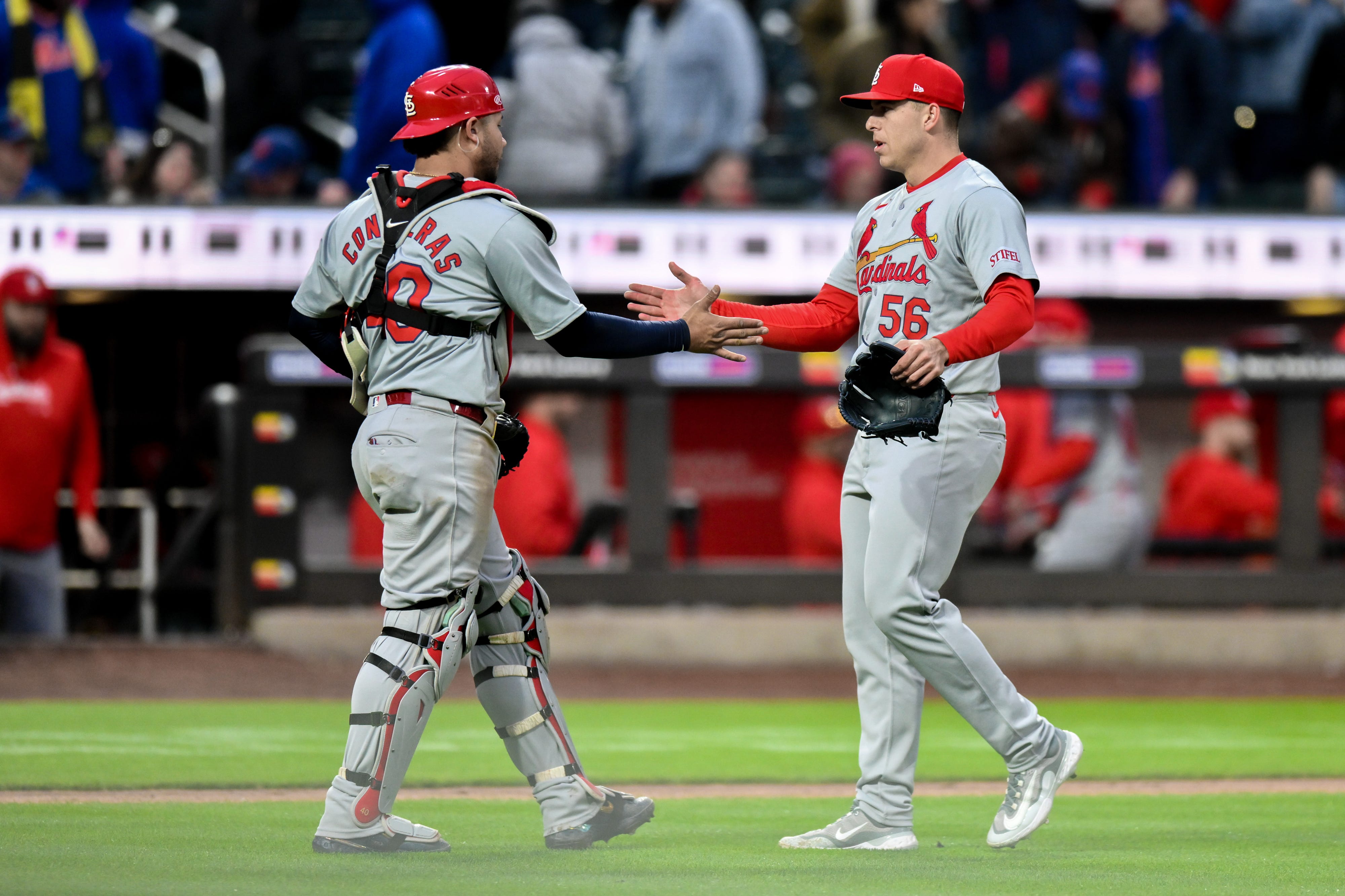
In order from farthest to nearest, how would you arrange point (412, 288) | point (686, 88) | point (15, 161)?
1. point (686, 88)
2. point (15, 161)
3. point (412, 288)

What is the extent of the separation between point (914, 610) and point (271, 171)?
7.89m

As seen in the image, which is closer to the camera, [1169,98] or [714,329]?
[714,329]

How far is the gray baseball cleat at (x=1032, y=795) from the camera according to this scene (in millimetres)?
5070

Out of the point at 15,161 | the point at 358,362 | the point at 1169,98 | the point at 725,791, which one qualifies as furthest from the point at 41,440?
the point at 1169,98

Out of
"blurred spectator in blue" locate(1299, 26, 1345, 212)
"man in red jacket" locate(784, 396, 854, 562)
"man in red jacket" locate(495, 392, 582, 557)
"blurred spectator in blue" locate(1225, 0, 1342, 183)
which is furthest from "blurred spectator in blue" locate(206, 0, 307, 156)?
"blurred spectator in blue" locate(1299, 26, 1345, 212)

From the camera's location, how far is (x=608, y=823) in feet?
16.7

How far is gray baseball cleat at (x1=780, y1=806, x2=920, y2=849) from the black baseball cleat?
391 millimetres

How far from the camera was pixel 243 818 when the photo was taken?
18.2ft

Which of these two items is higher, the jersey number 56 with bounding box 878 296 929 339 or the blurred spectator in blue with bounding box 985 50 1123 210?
the blurred spectator in blue with bounding box 985 50 1123 210

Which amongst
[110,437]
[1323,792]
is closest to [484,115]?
[1323,792]

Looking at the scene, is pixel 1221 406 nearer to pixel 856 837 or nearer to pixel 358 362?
pixel 856 837

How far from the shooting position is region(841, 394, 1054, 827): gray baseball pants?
4988mm

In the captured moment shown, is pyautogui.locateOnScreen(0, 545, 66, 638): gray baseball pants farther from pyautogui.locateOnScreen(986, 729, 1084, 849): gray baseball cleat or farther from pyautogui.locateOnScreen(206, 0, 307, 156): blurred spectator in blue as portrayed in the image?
pyautogui.locateOnScreen(986, 729, 1084, 849): gray baseball cleat

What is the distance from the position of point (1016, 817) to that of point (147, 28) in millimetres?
11283
